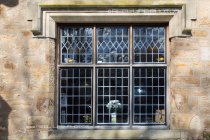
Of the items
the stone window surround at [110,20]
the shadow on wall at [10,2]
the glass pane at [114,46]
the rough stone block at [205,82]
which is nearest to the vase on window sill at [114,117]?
the stone window surround at [110,20]

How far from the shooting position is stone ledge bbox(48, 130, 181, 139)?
25.1 feet

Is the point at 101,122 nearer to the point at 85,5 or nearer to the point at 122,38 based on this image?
the point at 122,38

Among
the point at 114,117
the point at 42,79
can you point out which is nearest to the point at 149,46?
the point at 114,117

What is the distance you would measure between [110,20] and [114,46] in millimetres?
513

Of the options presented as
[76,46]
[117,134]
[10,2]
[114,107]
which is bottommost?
[117,134]

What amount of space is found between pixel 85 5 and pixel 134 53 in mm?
1254

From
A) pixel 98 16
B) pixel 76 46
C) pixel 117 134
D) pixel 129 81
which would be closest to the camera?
pixel 117 134

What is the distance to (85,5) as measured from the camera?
25.4ft

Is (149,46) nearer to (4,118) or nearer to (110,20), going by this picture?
(110,20)

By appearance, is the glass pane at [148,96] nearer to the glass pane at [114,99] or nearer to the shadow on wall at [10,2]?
the glass pane at [114,99]

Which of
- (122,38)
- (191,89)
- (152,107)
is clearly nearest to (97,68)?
(122,38)

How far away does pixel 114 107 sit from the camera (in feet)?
26.2

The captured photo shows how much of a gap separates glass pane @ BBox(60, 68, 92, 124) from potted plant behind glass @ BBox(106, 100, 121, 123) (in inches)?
14.5

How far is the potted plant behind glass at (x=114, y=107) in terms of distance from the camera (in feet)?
26.1
